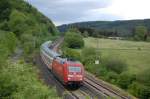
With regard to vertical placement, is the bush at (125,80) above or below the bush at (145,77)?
below

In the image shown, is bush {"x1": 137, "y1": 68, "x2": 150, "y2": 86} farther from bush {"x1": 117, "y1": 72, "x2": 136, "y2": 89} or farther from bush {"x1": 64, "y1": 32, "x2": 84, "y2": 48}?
bush {"x1": 64, "y1": 32, "x2": 84, "y2": 48}

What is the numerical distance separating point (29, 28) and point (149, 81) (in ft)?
316

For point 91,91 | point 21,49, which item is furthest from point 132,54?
point 91,91

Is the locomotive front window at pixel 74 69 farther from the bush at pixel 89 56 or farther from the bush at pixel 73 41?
the bush at pixel 73 41

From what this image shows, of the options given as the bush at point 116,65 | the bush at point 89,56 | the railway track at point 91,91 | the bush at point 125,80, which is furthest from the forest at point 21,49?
the bush at point 116,65

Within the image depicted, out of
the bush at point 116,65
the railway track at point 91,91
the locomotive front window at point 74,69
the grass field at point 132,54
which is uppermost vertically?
the locomotive front window at point 74,69

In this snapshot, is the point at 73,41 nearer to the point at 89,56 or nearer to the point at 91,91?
the point at 89,56

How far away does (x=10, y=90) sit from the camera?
1335 inches

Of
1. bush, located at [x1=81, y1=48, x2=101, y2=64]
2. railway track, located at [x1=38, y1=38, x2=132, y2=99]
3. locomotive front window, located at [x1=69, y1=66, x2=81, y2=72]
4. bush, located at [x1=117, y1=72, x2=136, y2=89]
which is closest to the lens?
railway track, located at [x1=38, y1=38, x2=132, y2=99]

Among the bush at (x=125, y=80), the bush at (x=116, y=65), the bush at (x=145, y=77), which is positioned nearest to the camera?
the bush at (x=145, y=77)

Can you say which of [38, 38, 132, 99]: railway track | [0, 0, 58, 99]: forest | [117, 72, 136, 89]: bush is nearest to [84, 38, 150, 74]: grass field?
[117, 72, 136, 89]: bush

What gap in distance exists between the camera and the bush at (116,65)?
63.1 meters

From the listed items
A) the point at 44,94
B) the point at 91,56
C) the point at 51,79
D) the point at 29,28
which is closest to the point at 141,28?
the point at 29,28

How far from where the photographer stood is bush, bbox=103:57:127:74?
207 feet
